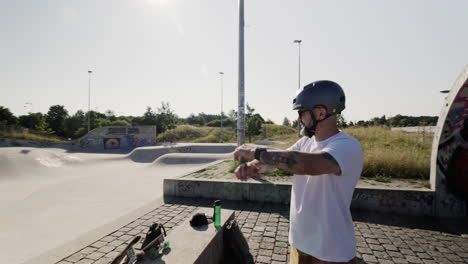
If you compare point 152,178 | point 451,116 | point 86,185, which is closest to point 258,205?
point 451,116

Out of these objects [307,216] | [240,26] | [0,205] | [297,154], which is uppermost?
[240,26]

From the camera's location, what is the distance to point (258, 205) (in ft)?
22.4

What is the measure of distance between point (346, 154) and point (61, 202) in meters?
9.46

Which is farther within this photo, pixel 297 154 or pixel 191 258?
pixel 191 258

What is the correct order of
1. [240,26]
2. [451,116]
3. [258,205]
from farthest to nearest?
[240,26] < [258,205] < [451,116]

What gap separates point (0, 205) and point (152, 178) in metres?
5.42

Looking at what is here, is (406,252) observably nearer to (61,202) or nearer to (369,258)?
(369,258)

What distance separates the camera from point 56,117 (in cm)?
6266

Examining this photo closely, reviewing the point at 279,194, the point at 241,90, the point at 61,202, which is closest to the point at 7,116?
the point at 61,202

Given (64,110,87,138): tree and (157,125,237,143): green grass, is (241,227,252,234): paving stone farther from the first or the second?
(64,110,87,138): tree

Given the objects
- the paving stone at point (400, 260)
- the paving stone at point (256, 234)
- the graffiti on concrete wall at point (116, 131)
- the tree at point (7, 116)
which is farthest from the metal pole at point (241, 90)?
the tree at point (7, 116)

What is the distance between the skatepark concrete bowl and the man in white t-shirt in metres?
4.25

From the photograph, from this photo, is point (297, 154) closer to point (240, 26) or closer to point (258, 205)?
point (258, 205)

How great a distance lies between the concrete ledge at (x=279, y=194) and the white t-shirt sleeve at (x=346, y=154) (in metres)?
5.35
